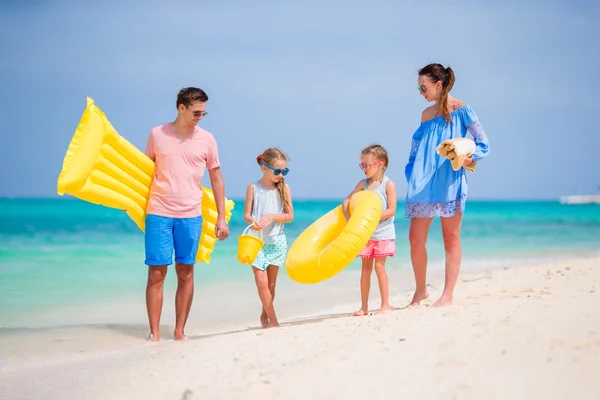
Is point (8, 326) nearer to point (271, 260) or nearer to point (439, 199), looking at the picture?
point (271, 260)

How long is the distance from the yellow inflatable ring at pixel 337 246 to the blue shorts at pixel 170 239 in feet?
2.22

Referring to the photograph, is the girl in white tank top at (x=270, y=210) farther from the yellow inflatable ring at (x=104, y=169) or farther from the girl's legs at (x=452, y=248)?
the girl's legs at (x=452, y=248)

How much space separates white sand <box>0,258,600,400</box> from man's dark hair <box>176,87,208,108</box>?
1.61 meters

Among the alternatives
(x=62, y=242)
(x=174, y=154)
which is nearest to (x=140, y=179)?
(x=174, y=154)

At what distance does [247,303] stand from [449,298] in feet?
10.3

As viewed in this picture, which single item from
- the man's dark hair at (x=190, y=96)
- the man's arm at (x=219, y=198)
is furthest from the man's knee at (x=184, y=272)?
the man's dark hair at (x=190, y=96)

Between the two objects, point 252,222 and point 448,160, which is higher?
point 448,160

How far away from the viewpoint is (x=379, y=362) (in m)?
2.84

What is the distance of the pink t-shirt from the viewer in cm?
443

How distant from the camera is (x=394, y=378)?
8.71ft

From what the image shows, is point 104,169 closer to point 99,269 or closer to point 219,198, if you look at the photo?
point 219,198

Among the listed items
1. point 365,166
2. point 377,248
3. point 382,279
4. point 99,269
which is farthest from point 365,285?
point 99,269

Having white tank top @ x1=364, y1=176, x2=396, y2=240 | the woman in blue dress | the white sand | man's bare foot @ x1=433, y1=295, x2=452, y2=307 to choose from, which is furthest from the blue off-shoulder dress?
the white sand

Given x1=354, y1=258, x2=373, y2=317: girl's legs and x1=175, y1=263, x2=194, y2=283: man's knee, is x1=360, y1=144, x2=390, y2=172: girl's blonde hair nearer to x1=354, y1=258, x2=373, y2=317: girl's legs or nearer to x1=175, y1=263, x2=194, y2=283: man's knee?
x1=354, y1=258, x2=373, y2=317: girl's legs
